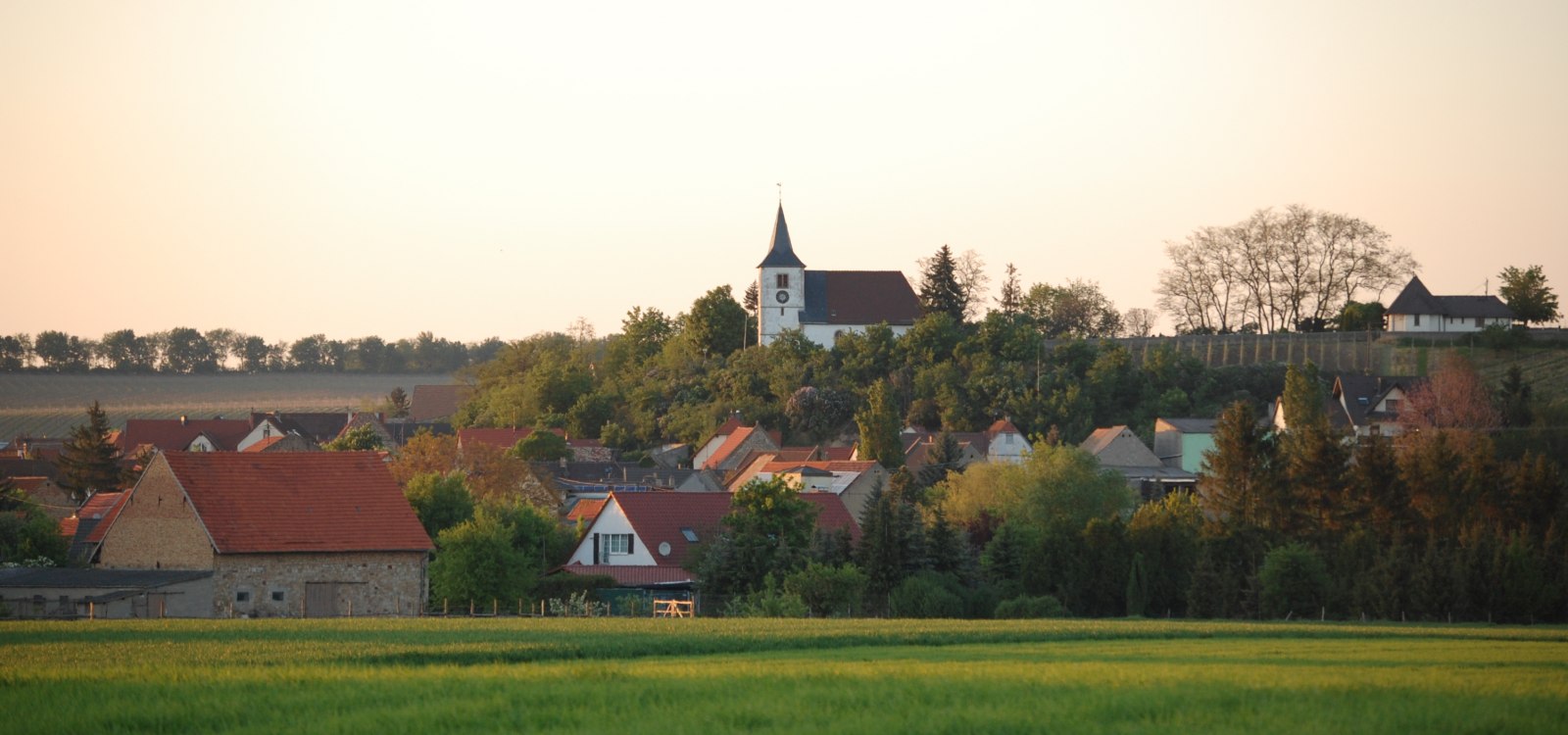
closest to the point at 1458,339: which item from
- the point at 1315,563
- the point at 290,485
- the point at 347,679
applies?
the point at 1315,563

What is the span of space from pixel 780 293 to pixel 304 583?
73.0m

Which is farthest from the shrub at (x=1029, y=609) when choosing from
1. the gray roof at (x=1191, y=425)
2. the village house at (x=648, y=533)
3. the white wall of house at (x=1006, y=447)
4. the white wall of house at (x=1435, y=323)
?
the white wall of house at (x=1435, y=323)

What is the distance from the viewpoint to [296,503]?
139 feet

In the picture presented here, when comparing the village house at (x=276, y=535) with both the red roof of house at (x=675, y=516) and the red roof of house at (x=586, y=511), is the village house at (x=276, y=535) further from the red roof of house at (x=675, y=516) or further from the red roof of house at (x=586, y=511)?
the red roof of house at (x=586, y=511)

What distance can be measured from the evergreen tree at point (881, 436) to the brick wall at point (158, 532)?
44292 mm

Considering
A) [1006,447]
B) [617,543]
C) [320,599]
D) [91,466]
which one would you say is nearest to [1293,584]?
[617,543]

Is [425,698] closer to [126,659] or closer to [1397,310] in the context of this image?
[126,659]

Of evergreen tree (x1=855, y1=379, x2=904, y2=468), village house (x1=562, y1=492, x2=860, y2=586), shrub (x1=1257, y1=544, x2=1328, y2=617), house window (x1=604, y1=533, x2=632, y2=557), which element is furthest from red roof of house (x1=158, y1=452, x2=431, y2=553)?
evergreen tree (x1=855, y1=379, x2=904, y2=468)

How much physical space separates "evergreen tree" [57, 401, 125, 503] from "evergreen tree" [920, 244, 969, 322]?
51581 mm

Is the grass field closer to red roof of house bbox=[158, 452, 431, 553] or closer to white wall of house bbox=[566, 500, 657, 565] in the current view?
red roof of house bbox=[158, 452, 431, 553]

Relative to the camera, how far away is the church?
366 ft

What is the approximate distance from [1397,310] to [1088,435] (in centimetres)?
2294

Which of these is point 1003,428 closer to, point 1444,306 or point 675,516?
point 1444,306

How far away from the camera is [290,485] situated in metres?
42.8
